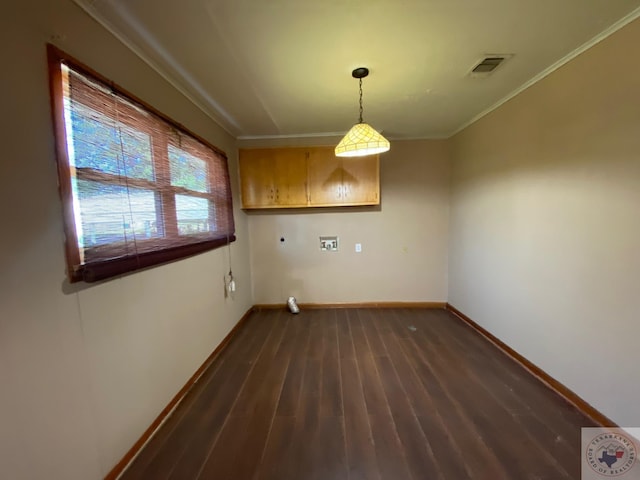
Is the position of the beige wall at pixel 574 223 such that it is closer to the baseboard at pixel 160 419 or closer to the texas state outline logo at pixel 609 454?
the texas state outline logo at pixel 609 454

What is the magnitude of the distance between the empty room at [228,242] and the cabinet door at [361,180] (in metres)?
0.67

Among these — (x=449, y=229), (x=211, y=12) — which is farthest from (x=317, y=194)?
(x=211, y=12)

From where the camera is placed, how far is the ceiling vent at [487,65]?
193cm

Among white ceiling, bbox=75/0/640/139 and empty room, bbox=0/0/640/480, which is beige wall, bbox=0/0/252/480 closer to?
empty room, bbox=0/0/640/480

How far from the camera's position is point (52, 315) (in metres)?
1.17


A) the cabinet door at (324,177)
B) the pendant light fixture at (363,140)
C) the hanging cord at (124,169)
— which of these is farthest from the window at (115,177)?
the cabinet door at (324,177)

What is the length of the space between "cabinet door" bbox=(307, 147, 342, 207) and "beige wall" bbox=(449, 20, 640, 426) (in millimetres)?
1790

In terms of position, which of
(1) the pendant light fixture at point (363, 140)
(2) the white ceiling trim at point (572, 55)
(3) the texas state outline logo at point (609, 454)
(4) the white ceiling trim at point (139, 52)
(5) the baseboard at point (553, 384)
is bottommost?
(3) the texas state outline logo at point (609, 454)

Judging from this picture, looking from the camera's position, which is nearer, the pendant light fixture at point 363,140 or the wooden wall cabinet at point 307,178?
the pendant light fixture at point 363,140

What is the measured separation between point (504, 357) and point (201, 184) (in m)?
3.44

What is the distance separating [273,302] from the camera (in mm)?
4141

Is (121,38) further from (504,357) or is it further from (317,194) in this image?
(504,357)

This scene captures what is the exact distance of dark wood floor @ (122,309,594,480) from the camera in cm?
151

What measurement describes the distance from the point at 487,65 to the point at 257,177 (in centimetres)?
282
